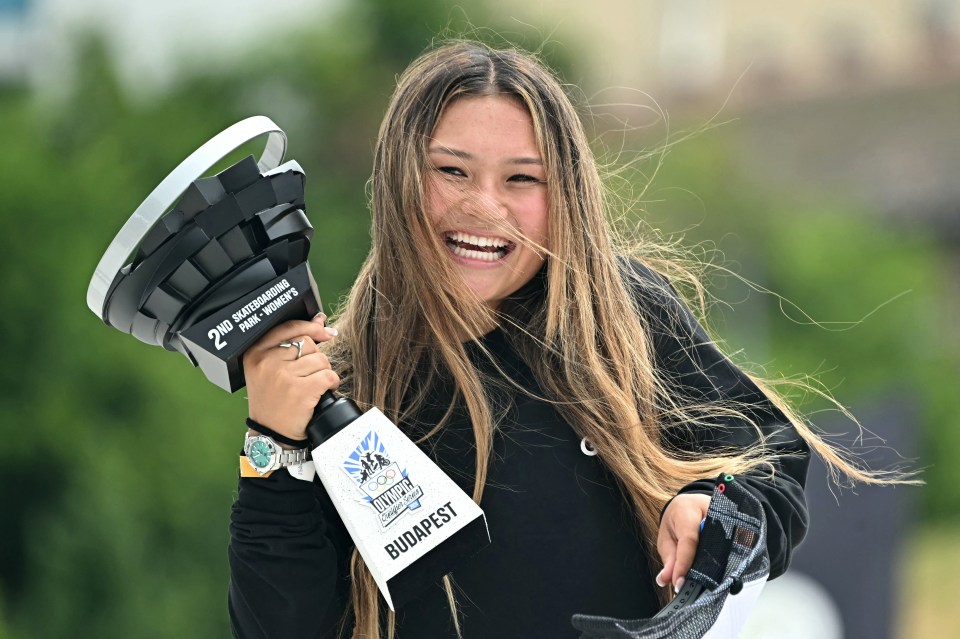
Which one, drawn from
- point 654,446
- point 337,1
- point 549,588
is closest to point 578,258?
point 654,446

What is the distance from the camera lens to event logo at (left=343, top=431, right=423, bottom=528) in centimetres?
196

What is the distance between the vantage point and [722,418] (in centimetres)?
223

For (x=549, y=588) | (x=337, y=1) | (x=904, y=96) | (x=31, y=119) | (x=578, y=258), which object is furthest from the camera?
(x=904, y=96)

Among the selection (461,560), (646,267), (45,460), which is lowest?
(45,460)

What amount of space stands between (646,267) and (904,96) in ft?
78.0

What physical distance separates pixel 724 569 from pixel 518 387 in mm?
491

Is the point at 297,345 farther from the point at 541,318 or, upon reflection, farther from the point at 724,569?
the point at 724,569

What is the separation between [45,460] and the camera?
10.1 meters

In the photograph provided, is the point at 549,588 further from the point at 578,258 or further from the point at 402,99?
the point at 402,99

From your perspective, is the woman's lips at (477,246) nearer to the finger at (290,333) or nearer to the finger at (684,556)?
the finger at (290,333)

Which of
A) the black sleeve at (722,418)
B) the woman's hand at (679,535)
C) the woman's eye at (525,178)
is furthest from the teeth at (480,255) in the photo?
the woman's hand at (679,535)

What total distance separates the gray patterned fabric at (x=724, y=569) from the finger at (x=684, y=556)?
20 millimetres

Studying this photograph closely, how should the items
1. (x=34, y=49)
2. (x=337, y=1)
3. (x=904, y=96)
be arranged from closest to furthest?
(x=34, y=49)
(x=337, y=1)
(x=904, y=96)

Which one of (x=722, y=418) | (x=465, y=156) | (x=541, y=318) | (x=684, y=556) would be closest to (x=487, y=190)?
(x=465, y=156)
